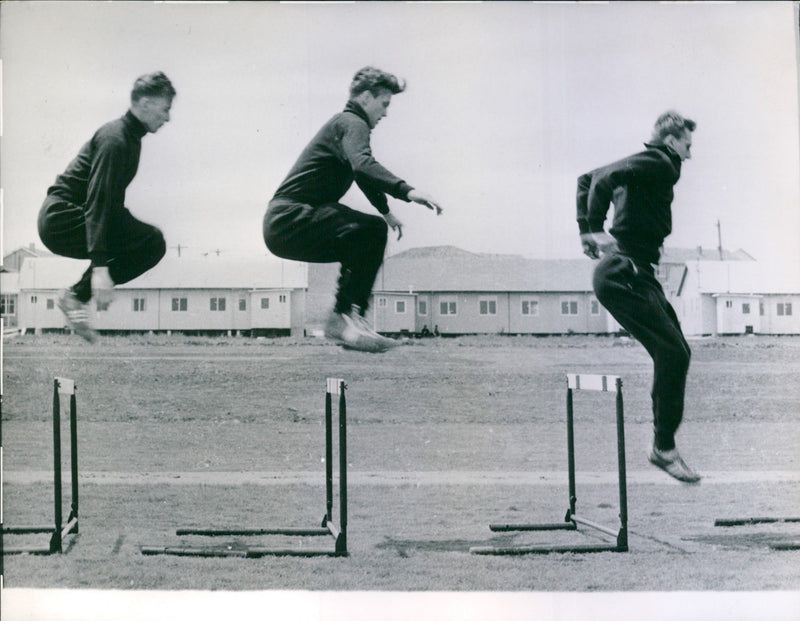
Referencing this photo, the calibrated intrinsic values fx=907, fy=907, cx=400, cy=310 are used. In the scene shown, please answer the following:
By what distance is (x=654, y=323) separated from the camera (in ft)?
17.4

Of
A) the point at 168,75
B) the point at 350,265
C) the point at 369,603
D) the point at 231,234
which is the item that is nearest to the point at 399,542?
the point at 369,603

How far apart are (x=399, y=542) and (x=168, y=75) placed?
122 inches

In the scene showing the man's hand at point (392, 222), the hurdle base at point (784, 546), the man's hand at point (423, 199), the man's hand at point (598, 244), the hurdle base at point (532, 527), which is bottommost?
the hurdle base at point (784, 546)

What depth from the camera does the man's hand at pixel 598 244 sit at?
17.5ft

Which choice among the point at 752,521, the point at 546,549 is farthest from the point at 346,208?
the point at 752,521

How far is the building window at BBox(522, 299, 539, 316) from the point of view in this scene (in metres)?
5.52

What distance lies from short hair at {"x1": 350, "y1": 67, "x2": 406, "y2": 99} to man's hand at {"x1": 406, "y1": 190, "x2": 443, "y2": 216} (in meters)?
0.65

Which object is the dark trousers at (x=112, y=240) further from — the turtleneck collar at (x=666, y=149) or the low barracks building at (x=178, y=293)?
the turtleneck collar at (x=666, y=149)

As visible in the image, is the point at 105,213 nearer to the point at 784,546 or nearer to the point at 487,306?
the point at 487,306

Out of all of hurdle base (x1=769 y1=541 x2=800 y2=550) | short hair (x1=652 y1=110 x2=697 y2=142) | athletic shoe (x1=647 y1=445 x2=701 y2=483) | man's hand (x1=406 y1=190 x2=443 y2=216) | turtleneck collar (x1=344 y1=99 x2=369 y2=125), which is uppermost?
turtleneck collar (x1=344 y1=99 x2=369 y2=125)

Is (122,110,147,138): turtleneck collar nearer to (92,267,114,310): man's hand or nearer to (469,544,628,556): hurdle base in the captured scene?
(92,267,114,310): man's hand

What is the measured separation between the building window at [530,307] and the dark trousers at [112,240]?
221 cm

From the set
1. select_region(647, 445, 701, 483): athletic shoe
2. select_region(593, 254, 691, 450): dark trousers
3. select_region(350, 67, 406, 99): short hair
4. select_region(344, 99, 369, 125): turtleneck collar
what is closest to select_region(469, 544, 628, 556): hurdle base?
select_region(647, 445, 701, 483): athletic shoe

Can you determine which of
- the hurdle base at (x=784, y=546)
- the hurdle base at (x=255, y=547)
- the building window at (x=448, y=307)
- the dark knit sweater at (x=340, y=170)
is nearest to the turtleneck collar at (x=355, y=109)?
the dark knit sweater at (x=340, y=170)
